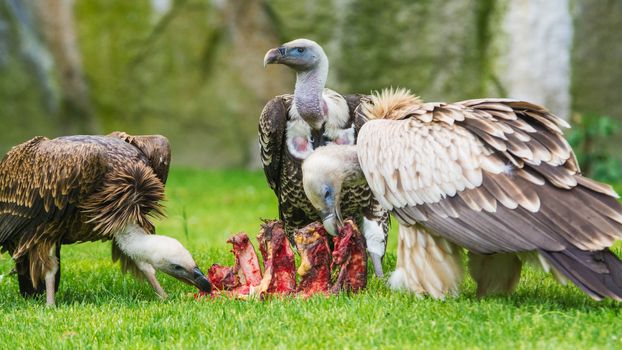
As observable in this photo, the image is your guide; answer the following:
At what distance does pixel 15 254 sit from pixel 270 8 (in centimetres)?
862

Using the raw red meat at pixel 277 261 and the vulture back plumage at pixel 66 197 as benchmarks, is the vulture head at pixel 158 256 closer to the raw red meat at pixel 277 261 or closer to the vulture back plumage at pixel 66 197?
the vulture back plumage at pixel 66 197

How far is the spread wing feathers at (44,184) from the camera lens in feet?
20.6

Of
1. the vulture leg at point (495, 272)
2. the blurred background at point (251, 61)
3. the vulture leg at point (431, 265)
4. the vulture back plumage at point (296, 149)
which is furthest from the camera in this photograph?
the blurred background at point (251, 61)

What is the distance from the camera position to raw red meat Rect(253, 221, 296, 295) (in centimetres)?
613

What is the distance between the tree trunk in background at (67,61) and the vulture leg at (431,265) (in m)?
10.4

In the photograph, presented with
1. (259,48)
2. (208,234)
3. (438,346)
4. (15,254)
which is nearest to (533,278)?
(438,346)

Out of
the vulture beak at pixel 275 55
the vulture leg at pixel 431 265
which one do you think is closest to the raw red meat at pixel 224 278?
the vulture leg at pixel 431 265

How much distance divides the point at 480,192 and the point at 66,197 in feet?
8.64

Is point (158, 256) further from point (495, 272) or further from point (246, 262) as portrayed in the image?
point (495, 272)

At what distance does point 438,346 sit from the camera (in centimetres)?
468

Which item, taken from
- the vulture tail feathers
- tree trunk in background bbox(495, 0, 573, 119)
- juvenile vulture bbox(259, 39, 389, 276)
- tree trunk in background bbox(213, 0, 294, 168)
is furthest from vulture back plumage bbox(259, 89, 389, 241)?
tree trunk in background bbox(213, 0, 294, 168)

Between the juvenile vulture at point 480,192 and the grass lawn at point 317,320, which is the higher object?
the juvenile vulture at point 480,192

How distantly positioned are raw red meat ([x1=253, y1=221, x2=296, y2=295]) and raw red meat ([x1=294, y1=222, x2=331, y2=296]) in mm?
93

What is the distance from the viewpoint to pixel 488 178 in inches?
216
